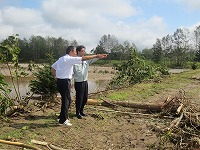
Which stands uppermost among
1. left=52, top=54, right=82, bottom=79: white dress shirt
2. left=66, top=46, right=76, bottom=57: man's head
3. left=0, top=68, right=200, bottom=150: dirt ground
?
left=66, top=46, right=76, bottom=57: man's head

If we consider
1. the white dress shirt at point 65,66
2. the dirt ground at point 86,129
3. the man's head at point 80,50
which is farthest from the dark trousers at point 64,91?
the man's head at point 80,50

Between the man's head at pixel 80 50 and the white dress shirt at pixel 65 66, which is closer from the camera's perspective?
the white dress shirt at pixel 65 66

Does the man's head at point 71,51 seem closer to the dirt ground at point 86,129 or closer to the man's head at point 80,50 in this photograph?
the man's head at point 80,50

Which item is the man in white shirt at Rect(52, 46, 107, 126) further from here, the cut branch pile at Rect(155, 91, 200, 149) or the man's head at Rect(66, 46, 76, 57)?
the cut branch pile at Rect(155, 91, 200, 149)

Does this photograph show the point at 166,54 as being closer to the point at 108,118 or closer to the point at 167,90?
the point at 167,90

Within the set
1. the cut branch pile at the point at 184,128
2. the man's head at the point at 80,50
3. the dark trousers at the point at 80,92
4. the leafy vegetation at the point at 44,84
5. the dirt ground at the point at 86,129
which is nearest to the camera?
the cut branch pile at the point at 184,128

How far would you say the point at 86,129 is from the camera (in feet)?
23.0

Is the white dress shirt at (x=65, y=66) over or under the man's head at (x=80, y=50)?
under

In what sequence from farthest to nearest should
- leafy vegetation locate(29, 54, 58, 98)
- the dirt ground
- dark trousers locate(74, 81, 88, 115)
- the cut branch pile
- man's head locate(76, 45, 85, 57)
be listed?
1. leafy vegetation locate(29, 54, 58, 98)
2. dark trousers locate(74, 81, 88, 115)
3. man's head locate(76, 45, 85, 57)
4. the dirt ground
5. the cut branch pile

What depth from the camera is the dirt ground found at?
6.09 metres

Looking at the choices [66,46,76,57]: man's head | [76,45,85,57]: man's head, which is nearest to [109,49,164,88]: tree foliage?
[76,45,85,57]: man's head

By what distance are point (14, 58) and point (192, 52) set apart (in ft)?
181

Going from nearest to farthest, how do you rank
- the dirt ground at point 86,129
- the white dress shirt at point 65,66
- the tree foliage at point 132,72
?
the dirt ground at point 86,129
the white dress shirt at point 65,66
the tree foliage at point 132,72

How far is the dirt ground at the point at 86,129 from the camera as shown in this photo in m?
6.09
